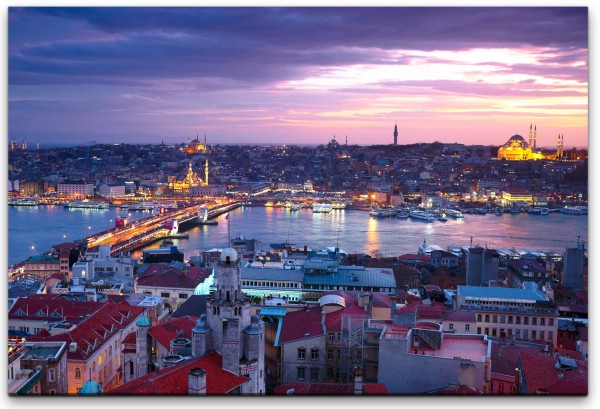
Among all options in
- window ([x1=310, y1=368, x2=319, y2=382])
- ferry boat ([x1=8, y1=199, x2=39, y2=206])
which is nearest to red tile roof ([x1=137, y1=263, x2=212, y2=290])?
window ([x1=310, y1=368, x2=319, y2=382])

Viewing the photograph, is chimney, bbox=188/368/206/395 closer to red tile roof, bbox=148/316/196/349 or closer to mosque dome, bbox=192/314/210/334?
mosque dome, bbox=192/314/210/334

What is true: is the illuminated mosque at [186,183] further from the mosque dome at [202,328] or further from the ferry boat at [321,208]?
the mosque dome at [202,328]

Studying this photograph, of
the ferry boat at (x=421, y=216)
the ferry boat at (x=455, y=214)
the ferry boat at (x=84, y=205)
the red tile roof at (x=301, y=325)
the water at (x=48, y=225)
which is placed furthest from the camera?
the ferry boat at (x=84, y=205)

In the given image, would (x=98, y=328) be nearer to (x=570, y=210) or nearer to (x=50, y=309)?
(x=50, y=309)

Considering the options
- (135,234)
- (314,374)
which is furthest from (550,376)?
(135,234)

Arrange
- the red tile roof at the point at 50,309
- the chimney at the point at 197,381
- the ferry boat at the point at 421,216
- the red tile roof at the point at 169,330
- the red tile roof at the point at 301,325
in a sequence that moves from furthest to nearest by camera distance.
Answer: the ferry boat at the point at 421,216, the red tile roof at the point at 50,309, the red tile roof at the point at 301,325, the red tile roof at the point at 169,330, the chimney at the point at 197,381

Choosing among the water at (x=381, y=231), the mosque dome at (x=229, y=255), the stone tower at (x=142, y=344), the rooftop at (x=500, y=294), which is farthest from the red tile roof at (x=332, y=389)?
the water at (x=381, y=231)
